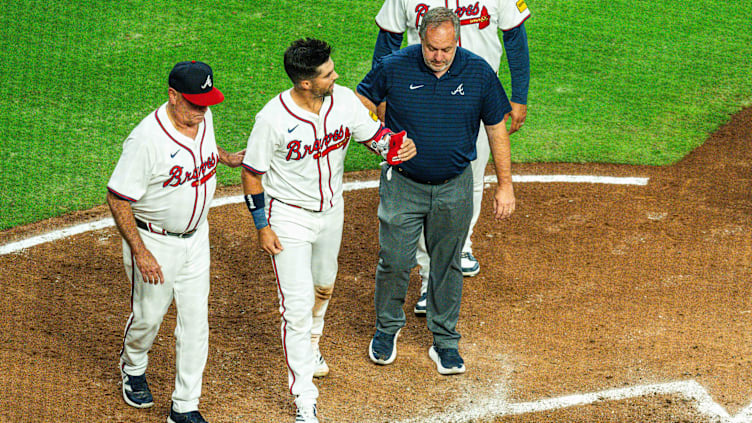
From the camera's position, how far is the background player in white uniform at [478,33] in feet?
18.1

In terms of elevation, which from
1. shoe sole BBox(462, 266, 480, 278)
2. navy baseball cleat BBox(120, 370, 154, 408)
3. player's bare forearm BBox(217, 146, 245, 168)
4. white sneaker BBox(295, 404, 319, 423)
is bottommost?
shoe sole BBox(462, 266, 480, 278)

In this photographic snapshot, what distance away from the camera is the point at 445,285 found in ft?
16.1

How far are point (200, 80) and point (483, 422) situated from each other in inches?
89.1

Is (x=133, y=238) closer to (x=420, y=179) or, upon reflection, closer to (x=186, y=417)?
(x=186, y=417)

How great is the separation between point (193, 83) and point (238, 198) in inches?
120

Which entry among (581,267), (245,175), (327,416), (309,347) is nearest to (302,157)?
(245,175)

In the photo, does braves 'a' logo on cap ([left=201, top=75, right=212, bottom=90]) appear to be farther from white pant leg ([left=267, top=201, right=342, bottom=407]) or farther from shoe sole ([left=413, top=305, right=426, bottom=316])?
shoe sole ([left=413, top=305, right=426, bottom=316])

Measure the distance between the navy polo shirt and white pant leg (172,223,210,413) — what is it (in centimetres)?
121

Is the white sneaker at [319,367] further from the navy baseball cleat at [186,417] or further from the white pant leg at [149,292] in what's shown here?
the white pant leg at [149,292]

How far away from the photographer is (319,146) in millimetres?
4375

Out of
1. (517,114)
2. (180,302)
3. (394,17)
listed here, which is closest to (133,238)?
(180,302)

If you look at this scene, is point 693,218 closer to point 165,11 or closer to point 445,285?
point 445,285

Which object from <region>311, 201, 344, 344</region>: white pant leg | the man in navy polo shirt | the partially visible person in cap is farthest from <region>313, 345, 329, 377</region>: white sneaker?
the partially visible person in cap

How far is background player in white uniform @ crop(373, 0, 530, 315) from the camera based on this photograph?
18.1 feet
